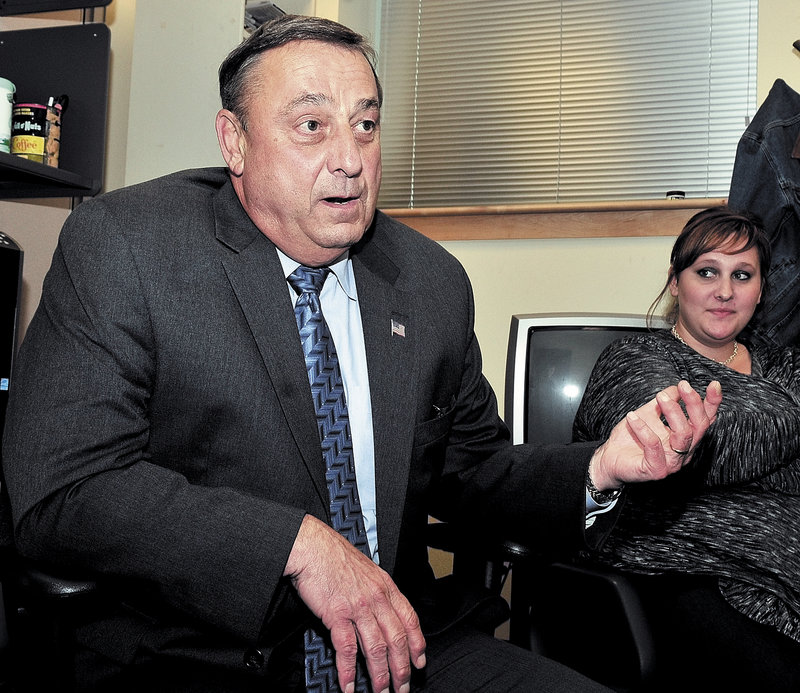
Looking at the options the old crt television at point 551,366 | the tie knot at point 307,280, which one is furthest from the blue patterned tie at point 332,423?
the old crt television at point 551,366

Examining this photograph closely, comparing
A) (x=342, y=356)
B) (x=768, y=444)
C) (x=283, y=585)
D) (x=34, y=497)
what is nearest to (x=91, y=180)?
(x=342, y=356)

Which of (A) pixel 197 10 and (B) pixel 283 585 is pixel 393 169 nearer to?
(A) pixel 197 10

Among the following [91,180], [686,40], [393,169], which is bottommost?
[91,180]

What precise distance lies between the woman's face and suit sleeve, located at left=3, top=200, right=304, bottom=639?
117 centimetres

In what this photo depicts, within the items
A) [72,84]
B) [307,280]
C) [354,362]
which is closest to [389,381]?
[354,362]

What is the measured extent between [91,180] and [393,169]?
138 cm

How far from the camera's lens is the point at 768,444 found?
1477 millimetres

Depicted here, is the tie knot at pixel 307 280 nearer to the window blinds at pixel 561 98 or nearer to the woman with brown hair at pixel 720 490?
the woman with brown hair at pixel 720 490

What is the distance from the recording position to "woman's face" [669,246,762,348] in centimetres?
175

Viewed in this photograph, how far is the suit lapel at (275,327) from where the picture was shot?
3.42 feet

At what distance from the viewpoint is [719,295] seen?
68.7 inches

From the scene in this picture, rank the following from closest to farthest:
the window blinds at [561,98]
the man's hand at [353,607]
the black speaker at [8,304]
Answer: the man's hand at [353,607]
the black speaker at [8,304]
the window blinds at [561,98]

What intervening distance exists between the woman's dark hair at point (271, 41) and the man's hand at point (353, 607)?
625 millimetres

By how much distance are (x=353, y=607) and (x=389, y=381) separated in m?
0.36
